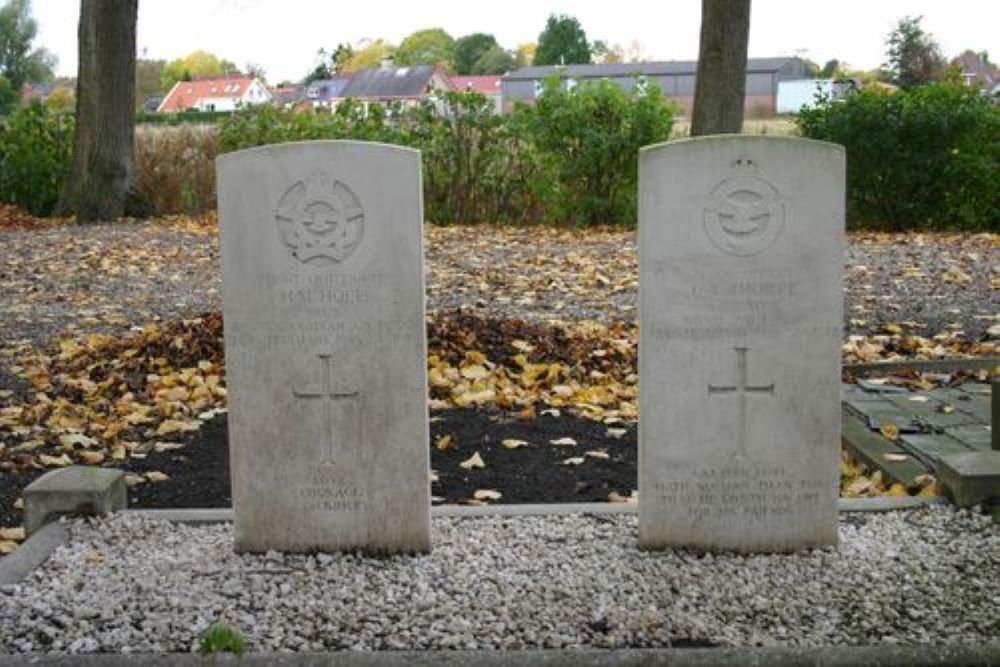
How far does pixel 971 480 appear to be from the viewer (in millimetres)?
4734

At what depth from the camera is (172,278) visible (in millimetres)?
11352

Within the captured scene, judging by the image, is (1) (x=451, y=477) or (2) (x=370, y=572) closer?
(2) (x=370, y=572)

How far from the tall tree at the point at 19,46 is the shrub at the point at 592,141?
69.6 m

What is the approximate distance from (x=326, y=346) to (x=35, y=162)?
1536 centimetres

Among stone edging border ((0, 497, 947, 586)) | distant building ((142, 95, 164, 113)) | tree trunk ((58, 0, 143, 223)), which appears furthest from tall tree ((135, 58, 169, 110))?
stone edging border ((0, 497, 947, 586))

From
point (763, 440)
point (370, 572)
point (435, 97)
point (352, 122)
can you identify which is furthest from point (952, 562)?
point (352, 122)

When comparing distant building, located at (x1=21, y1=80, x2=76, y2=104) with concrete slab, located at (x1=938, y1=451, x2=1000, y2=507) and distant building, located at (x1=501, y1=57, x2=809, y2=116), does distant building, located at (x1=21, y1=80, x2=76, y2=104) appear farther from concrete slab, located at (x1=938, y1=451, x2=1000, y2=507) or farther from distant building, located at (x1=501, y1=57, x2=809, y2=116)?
concrete slab, located at (x1=938, y1=451, x2=1000, y2=507)

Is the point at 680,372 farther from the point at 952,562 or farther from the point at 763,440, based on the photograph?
the point at 952,562

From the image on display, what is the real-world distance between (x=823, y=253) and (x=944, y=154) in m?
11.2

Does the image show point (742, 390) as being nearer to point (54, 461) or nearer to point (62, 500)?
point (62, 500)

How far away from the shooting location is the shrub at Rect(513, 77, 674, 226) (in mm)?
14984

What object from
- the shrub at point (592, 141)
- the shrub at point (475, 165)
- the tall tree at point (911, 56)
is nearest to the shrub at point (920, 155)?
the shrub at point (592, 141)

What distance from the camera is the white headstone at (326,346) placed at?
4242mm

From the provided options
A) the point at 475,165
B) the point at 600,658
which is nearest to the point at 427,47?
the point at 475,165
